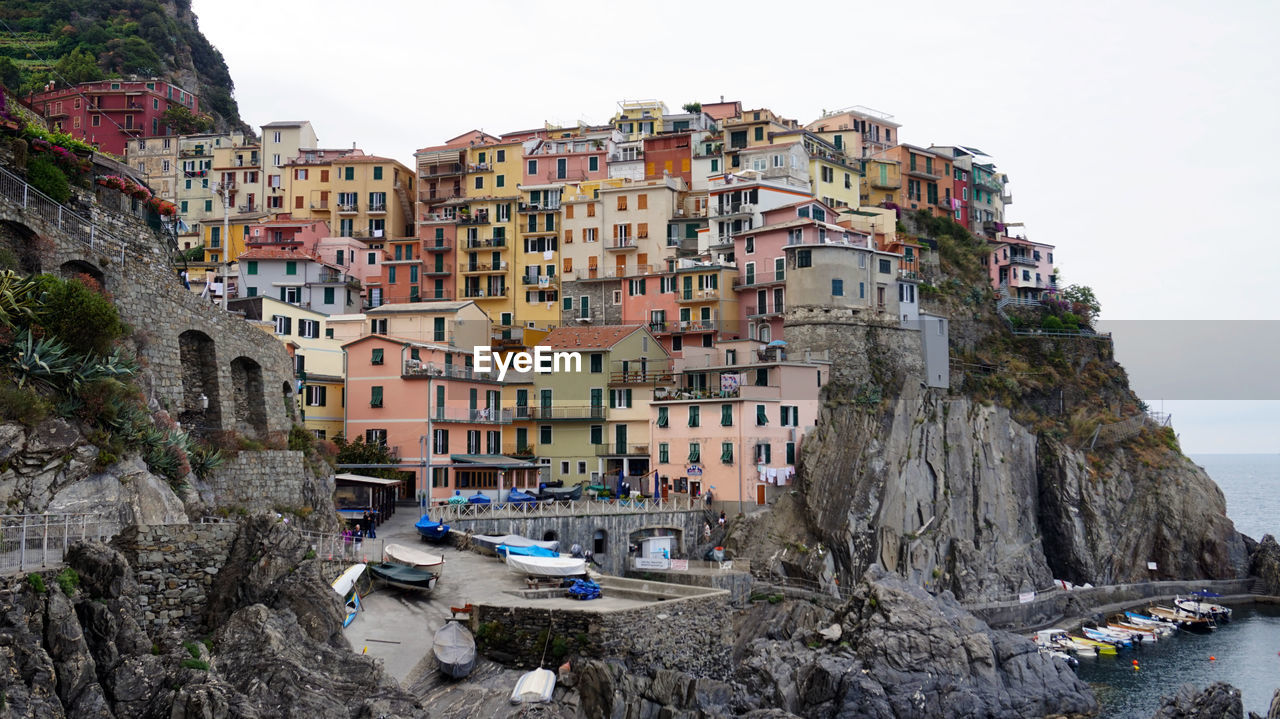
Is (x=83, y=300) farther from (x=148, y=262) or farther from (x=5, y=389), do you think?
(x=148, y=262)

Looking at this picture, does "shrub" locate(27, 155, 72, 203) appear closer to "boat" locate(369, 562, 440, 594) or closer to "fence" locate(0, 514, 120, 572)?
"fence" locate(0, 514, 120, 572)

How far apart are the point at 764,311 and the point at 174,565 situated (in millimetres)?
43239

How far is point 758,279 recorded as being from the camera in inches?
2404

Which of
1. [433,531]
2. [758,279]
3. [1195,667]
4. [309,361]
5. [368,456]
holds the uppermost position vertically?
[758,279]

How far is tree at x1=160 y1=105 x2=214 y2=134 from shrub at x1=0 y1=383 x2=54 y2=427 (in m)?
78.2

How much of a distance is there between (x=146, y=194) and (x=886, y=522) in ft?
112

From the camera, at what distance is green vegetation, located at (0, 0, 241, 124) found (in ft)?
316

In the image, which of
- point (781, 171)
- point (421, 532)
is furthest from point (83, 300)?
point (781, 171)

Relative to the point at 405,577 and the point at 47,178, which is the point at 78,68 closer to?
the point at 47,178

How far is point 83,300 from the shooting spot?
24469mm

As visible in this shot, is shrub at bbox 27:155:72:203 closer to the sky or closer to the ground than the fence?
closer to the sky

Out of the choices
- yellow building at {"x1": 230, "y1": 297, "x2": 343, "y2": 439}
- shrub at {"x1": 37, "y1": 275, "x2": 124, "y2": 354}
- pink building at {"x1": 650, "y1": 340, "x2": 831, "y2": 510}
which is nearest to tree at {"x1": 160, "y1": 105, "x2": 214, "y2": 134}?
yellow building at {"x1": 230, "y1": 297, "x2": 343, "y2": 439}

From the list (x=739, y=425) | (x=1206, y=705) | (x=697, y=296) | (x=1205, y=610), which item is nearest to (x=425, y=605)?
(x=1206, y=705)

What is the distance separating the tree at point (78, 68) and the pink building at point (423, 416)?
55422 millimetres
